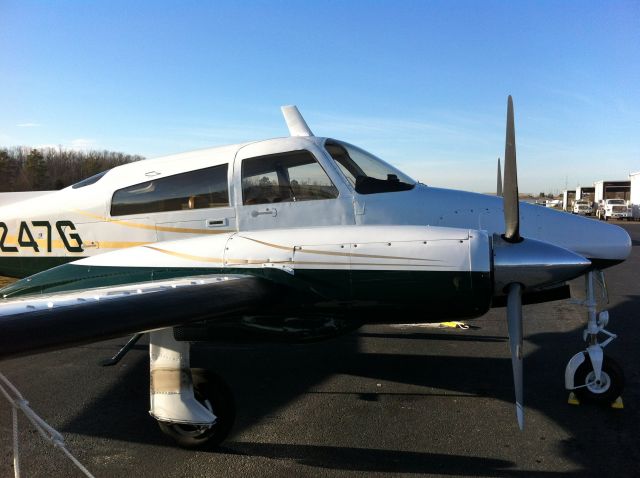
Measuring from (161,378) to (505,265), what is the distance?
9.15ft

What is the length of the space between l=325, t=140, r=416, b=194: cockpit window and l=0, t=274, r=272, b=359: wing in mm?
1523

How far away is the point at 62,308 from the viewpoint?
2.78 metres

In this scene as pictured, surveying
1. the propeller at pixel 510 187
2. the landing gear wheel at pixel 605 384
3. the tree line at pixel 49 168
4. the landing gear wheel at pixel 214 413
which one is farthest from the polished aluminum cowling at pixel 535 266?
the tree line at pixel 49 168

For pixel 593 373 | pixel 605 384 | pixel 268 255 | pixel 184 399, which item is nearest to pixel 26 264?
pixel 184 399

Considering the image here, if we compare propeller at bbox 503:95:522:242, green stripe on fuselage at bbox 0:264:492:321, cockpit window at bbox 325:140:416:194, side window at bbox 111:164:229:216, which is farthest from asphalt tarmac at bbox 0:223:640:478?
side window at bbox 111:164:229:216

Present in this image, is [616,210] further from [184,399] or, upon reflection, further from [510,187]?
[184,399]

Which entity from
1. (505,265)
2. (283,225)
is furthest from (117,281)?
(505,265)

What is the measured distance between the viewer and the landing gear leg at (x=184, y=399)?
3.66 m

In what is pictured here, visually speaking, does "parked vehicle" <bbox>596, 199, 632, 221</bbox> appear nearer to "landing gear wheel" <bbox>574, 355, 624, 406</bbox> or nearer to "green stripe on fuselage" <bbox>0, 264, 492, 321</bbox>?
"landing gear wheel" <bbox>574, 355, 624, 406</bbox>

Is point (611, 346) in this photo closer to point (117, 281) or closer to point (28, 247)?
point (117, 281)

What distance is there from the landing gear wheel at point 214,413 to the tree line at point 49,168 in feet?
119

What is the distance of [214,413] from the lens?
3.74 metres

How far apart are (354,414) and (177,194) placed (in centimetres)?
272

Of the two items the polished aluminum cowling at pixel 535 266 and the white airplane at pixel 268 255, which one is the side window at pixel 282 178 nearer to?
the white airplane at pixel 268 255
